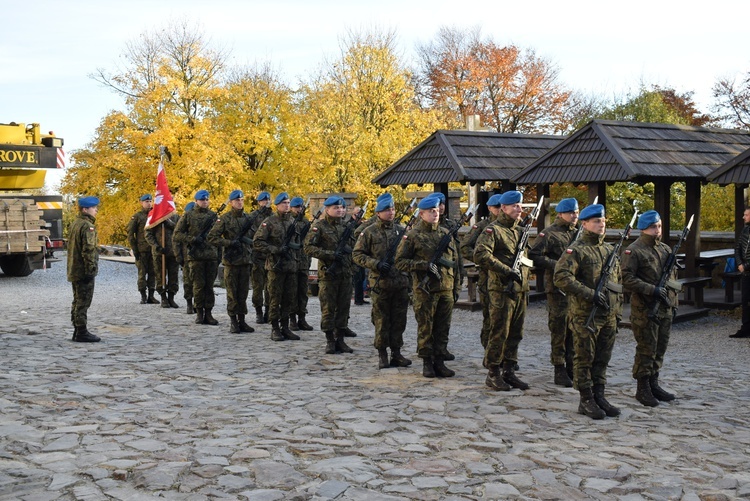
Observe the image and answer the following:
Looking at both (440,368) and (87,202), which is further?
(87,202)

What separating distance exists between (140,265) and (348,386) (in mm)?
9825

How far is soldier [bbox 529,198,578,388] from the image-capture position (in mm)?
9695

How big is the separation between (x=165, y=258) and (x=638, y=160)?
891cm

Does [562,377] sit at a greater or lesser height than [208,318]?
lesser

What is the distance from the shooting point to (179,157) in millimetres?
32062

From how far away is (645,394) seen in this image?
339 inches

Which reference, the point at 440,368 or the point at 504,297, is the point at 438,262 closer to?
the point at 504,297

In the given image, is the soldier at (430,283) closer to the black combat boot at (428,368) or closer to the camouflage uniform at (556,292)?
the black combat boot at (428,368)

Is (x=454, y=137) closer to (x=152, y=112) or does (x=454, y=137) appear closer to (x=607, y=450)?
(x=607, y=450)

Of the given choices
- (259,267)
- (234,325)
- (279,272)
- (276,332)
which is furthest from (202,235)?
(276,332)

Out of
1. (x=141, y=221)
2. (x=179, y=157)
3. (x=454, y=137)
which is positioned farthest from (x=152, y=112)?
(x=454, y=137)

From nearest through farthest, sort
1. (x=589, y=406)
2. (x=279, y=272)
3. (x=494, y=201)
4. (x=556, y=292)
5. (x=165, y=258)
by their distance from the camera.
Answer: (x=589, y=406) → (x=556, y=292) → (x=494, y=201) → (x=279, y=272) → (x=165, y=258)

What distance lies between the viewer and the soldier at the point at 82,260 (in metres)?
12.7

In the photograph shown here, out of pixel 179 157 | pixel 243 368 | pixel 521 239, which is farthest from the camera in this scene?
pixel 179 157
